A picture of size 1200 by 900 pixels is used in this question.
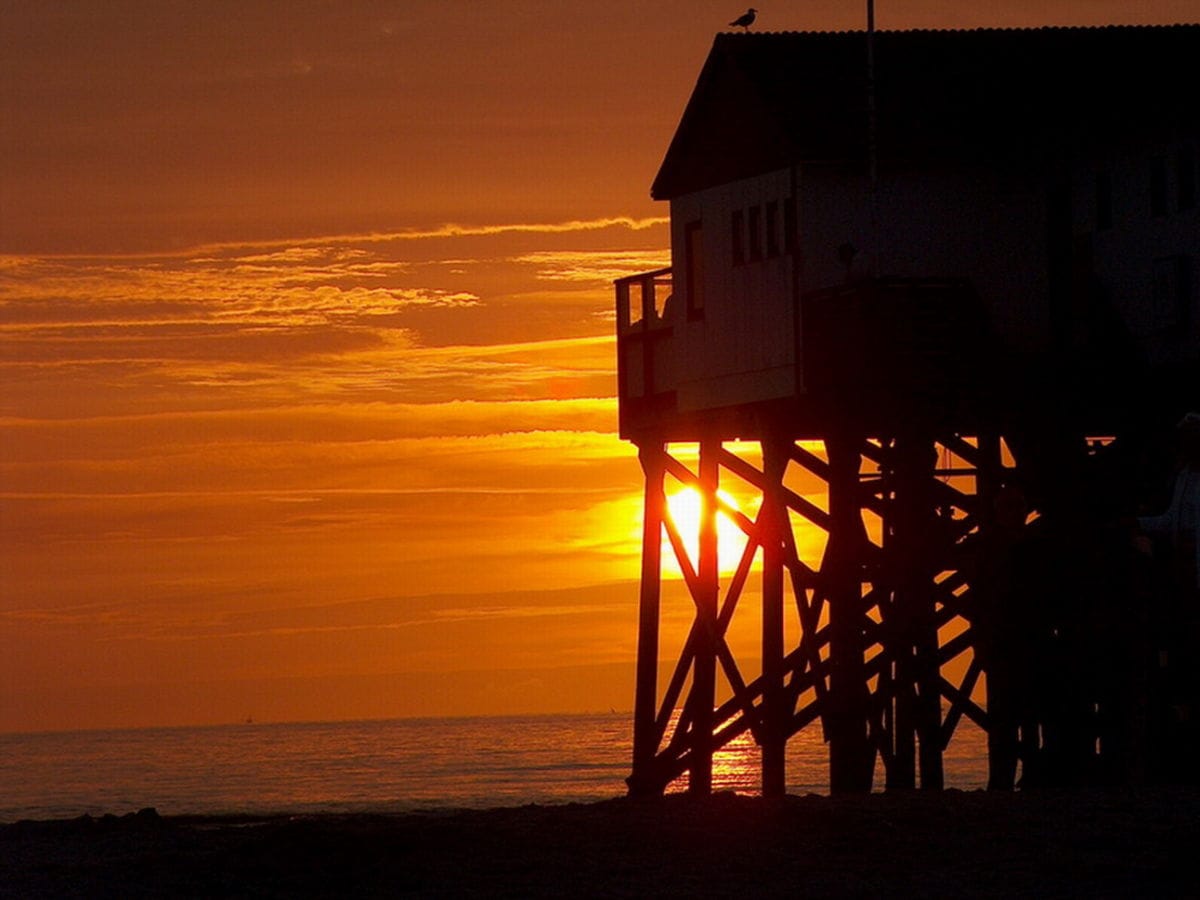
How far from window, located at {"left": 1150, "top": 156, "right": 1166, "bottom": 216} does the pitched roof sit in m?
0.44

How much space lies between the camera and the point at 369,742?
135 m

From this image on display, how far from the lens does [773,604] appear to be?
112 ft

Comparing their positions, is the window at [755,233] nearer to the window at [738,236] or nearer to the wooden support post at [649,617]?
the window at [738,236]

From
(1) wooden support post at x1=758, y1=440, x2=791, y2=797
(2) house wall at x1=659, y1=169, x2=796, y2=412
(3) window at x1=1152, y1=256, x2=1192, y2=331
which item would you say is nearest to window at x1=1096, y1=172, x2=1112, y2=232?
(3) window at x1=1152, y1=256, x2=1192, y2=331

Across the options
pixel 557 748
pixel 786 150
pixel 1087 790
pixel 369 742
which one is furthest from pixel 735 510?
pixel 369 742

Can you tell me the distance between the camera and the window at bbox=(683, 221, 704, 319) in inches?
1361

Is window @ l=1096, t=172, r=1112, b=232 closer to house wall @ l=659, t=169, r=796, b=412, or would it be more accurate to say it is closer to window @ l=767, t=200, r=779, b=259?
house wall @ l=659, t=169, r=796, b=412

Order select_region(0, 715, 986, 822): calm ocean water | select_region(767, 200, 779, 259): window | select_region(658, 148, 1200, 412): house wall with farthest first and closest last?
select_region(0, 715, 986, 822): calm ocean water
select_region(767, 200, 779, 259): window
select_region(658, 148, 1200, 412): house wall

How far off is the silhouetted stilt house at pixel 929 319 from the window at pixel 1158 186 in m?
0.04

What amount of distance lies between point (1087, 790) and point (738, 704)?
11469 mm

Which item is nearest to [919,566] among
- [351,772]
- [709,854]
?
[709,854]

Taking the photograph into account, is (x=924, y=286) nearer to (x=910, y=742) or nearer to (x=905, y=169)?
(x=905, y=169)

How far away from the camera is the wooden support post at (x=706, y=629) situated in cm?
3572

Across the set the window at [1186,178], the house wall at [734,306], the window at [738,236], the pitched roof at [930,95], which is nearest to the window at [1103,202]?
the pitched roof at [930,95]
